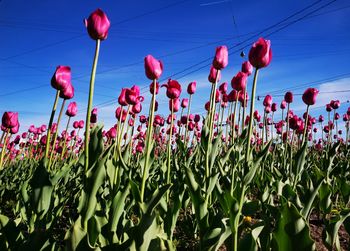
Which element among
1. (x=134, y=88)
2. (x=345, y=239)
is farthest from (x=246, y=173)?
(x=345, y=239)

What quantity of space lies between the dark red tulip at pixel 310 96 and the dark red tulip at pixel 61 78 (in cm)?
204

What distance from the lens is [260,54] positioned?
1.87 m

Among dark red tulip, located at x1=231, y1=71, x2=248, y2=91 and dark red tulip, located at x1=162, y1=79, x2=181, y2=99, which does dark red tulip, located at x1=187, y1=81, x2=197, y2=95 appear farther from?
dark red tulip, located at x1=162, y1=79, x2=181, y2=99

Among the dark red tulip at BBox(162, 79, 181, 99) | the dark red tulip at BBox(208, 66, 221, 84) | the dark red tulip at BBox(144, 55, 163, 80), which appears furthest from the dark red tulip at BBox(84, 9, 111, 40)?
the dark red tulip at BBox(208, 66, 221, 84)

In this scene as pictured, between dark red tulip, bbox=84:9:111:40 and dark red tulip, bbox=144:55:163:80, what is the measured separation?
1.12 ft

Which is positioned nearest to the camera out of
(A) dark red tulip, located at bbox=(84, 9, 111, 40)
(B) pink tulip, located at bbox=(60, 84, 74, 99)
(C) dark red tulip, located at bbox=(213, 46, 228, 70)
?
(A) dark red tulip, located at bbox=(84, 9, 111, 40)

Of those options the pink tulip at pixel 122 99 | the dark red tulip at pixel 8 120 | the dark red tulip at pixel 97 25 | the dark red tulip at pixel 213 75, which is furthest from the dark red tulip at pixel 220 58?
the dark red tulip at pixel 8 120

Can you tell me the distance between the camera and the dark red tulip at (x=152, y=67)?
1954 mm

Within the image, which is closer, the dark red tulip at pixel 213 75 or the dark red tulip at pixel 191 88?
the dark red tulip at pixel 213 75

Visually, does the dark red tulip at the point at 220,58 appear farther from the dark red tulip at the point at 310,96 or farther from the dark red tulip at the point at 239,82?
the dark red tulip at the point at 310,96

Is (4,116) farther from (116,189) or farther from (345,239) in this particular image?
(345,239)

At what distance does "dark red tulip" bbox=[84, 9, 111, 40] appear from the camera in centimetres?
168

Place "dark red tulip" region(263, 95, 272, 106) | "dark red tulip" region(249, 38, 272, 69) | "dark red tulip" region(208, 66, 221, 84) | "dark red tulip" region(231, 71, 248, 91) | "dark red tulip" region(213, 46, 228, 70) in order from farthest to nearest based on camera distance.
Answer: "dark red tulip" region(263, 95, 272, 106) < "dark red tulip" region(231, 71, 248, 91) < "dark red tulip" region(208, 66, 221, 84) < "dark red tulip" region(213, 46, 228, 70) < "dark red tulip" region(249, 38, 272, 69)

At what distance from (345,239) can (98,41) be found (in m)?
2.65
